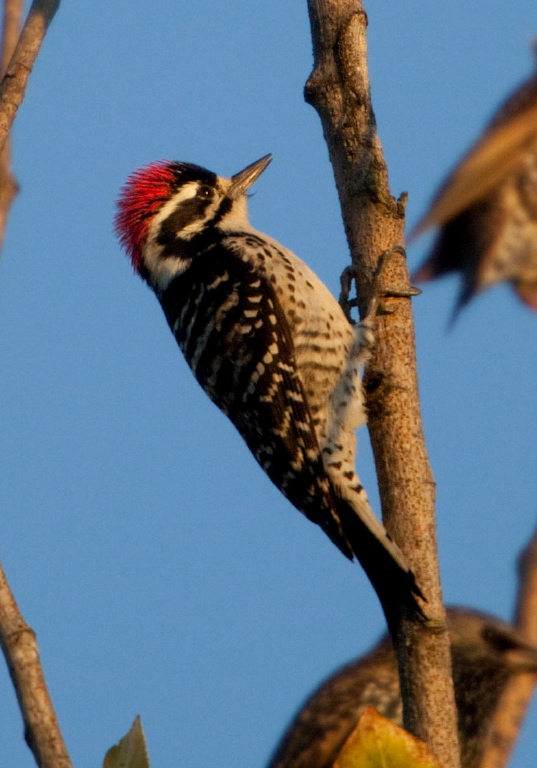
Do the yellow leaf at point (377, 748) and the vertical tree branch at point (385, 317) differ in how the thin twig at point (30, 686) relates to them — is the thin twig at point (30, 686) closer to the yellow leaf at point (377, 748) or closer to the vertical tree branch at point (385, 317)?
the yellow leaf at point (377, 748)

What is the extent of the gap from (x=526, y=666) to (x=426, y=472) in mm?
1812

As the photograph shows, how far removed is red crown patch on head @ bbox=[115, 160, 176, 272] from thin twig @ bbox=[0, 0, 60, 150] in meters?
1.55

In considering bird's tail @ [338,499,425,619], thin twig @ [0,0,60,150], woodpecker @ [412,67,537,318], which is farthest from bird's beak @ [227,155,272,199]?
woodpecker @ [412,67,537,318]

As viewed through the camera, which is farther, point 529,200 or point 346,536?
point 346,536

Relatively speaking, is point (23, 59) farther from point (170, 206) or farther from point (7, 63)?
point (170, 206)

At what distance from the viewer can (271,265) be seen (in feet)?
11.1

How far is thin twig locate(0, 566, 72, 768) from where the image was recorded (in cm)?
149

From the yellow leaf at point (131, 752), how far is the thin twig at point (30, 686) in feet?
0.58

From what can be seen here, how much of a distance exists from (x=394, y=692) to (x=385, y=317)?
67.9 inches

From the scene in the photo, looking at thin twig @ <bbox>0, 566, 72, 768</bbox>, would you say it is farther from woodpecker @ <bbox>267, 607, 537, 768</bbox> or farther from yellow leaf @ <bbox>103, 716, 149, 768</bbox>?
woodpecker @ <bbox>267, 607, 537, 768</bbox>

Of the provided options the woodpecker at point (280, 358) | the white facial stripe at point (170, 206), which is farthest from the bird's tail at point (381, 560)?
the white facial stripe at point (170, 206)

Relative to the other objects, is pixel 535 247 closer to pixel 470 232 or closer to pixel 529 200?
pixel 529 200

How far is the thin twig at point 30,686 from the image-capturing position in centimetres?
149

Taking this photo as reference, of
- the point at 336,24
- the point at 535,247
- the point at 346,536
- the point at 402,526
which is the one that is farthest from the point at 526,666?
the point at 535,247
